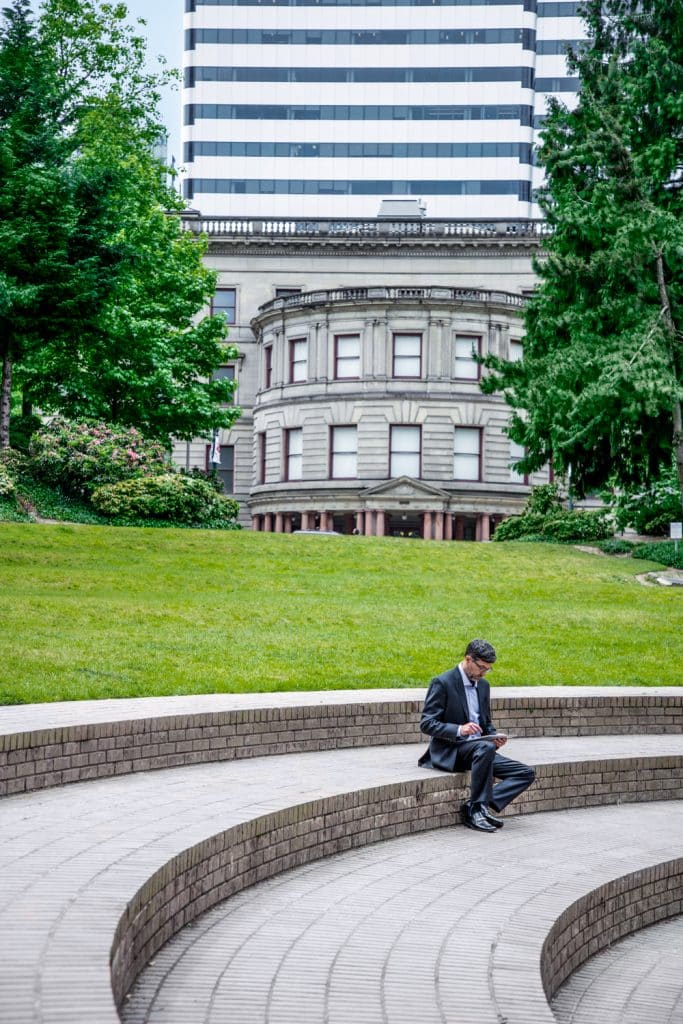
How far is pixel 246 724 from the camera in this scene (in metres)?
11.4

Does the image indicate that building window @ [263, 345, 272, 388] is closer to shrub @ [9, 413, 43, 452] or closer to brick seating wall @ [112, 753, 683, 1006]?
shrub @ [9, 413, 43, 452]

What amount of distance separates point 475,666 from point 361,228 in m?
53.9

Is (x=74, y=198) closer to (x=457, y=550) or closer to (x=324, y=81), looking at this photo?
(x=457, y=550)

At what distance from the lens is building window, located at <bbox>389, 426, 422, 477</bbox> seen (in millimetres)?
53062

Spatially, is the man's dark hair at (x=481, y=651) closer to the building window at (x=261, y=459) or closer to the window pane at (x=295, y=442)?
the window pane at (x=295, y=442)

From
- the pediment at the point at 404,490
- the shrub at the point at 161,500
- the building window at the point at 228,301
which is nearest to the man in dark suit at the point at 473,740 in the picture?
the shrub at the point at 161,500

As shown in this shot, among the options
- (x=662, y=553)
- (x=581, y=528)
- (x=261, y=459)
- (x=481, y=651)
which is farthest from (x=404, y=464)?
(x=481, y=651)

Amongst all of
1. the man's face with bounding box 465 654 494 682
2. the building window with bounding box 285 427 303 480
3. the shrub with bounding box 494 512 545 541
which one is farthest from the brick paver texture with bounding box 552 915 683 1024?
the building window with bounding box 285 427 303 480

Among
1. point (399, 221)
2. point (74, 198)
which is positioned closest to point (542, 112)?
point (399, 221)

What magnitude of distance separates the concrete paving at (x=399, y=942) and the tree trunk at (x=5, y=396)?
978 inches

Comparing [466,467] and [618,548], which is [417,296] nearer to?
[466,467]

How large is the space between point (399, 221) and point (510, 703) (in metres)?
51.6

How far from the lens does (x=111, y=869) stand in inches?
265

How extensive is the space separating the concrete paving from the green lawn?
4.68 metres
